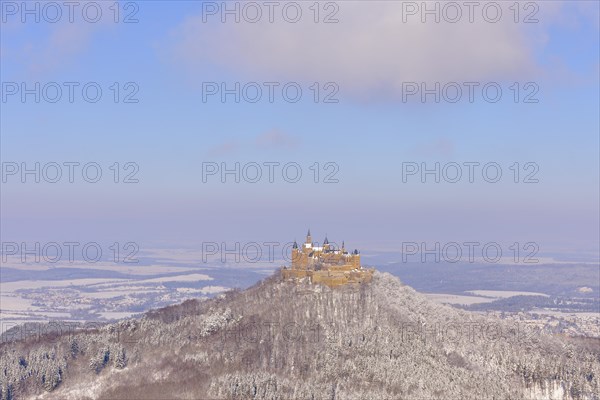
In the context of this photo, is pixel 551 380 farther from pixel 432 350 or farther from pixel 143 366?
pixel 143 366

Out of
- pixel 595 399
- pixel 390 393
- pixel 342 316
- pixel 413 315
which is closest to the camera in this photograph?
pixel 390 393

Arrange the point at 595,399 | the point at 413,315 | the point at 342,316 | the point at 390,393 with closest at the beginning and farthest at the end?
1. the point at 390,393
2. the point at 595,399
3. the point at 342,316
4. the point at 413,315

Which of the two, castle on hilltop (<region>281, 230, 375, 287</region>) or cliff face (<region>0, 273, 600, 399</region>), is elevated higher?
castle on hilltop (<region>281, 230, 375, 287</region>)

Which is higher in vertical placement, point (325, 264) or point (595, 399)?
point (325, 264)

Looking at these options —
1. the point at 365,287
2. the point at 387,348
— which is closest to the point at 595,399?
the point at 387,348

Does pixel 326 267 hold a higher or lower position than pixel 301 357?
higher

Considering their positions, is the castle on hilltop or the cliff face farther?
the castle on hilltop
